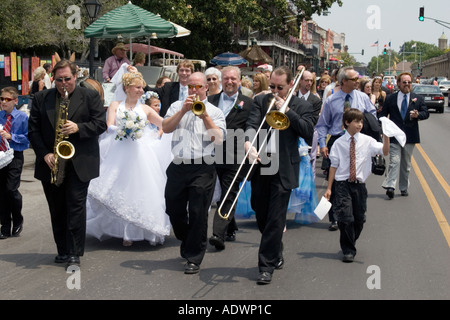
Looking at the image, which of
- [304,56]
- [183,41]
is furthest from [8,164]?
[304,56]

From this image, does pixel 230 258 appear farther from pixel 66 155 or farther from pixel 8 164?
pixel 8 164

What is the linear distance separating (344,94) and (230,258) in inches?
121

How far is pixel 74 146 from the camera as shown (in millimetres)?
6781

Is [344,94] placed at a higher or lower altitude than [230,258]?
higher

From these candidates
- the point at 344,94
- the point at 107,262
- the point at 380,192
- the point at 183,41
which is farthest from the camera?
the point at 183,41

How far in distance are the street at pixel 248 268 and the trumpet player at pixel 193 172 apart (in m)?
0.34

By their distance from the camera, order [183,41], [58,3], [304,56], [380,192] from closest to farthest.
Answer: [380,192], [58,3], [183,41], [304,56]

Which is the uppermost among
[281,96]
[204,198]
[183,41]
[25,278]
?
[183,41]

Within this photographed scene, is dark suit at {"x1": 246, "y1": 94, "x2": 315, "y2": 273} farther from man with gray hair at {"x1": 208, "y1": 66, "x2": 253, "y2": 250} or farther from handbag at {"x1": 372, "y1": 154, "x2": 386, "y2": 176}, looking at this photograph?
handbag at {"x1": 372, "y1": 154, "x2": 386, "y2": 176}

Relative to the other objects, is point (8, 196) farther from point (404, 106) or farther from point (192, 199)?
point (404, 106)

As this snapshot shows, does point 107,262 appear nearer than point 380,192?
Yes

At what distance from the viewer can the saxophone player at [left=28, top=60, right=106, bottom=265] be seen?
22.0 ft

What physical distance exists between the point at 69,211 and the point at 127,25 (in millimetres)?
8847

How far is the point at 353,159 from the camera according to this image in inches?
286
